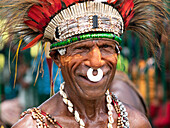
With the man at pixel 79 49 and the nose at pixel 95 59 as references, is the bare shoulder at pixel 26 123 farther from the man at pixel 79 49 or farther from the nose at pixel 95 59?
the nose at pixel 95 59

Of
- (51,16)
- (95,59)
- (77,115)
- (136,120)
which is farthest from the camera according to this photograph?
(136,120)

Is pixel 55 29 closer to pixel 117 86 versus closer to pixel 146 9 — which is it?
pixel 146 9

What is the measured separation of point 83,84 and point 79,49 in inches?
10.6

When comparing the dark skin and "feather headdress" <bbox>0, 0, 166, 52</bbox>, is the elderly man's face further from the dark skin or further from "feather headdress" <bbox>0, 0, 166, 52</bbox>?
"feather headdress" <bbox>0, 0, 166, 52</bbox>

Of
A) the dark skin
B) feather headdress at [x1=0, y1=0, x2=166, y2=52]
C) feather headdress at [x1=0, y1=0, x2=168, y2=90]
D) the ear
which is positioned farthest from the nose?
feather headdress at [x1=0, y1=0, x2=166, y2=52]

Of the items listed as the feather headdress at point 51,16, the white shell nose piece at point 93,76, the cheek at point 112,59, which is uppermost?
the feather headdress at point 51,16

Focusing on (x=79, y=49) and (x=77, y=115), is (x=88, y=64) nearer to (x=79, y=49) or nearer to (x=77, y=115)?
(x=79, y=49)

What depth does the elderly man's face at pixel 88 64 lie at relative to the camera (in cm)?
304

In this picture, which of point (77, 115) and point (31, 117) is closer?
point (31, 117)

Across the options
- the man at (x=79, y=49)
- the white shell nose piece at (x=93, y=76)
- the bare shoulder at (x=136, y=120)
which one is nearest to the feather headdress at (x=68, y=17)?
the man at (x=79, y=49)

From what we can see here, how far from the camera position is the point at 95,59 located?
302 centimetres

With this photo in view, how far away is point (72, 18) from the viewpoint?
10.0 feet

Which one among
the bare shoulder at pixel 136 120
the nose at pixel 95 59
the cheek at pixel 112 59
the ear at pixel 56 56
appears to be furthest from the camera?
the bare shoulder at pixel 136 120

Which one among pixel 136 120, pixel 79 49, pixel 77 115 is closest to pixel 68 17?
pixel 79 49
